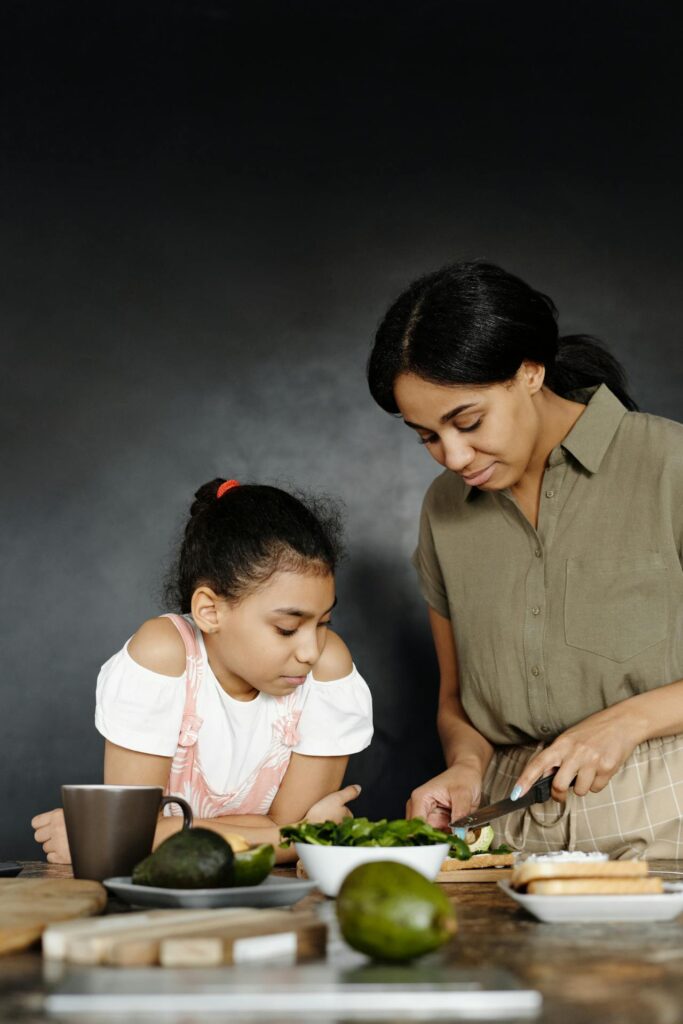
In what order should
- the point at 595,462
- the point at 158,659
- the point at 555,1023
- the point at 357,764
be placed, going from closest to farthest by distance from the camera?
1. the point at 555,1023
2. the point at 158,659
3. the point at 595,462
4. the point at 357,764

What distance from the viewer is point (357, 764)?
2.95 m

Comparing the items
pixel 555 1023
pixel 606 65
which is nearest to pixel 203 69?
→ pixel 606 65

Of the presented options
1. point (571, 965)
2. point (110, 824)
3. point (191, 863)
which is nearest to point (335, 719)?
point (110, 824)

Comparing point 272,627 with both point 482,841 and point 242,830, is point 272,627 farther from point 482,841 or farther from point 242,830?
point 482,841

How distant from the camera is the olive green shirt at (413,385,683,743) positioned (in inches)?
72.9

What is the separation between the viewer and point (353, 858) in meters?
1.07

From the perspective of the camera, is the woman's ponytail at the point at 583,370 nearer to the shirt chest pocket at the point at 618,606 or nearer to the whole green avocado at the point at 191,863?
the shirt chest pocket at the point at 618,606

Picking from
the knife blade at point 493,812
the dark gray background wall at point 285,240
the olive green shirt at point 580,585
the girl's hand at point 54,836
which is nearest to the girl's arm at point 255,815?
the girl's hand at point 54,836

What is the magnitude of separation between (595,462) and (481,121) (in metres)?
1.54

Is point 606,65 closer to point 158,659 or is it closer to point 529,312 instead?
point 529,312

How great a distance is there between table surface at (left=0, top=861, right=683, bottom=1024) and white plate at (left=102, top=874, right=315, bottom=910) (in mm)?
135

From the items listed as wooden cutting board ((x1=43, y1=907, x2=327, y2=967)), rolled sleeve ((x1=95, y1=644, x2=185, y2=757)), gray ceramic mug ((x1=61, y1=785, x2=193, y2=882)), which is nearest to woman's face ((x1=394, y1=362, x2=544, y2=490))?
rolled sleeve ((x1=95, y1=644, x2=185, y2=757))

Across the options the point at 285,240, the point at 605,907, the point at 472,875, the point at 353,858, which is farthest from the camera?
the point at 285,240

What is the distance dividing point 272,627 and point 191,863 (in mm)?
833
